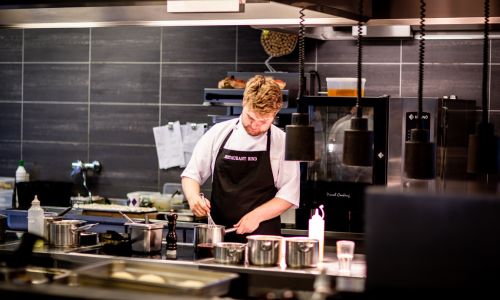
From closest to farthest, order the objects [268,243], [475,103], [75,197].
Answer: [268,243] < [475,103] < [75,197]

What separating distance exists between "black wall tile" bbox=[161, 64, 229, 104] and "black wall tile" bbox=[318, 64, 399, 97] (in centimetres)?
105

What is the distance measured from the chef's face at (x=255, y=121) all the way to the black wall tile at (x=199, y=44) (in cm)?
217

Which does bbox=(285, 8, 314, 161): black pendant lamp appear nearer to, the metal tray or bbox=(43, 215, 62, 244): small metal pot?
the metal tray

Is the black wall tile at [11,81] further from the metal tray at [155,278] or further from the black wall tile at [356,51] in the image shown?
the metal tray at [155,278]

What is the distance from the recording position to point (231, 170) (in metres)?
5.60

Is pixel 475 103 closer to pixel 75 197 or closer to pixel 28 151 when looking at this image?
pixel 75 197

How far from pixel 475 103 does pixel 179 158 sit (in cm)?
270

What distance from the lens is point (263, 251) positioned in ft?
14.1

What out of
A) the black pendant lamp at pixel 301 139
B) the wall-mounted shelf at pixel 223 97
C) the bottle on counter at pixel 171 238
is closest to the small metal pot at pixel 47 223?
the bottle on counter at pixel 171 238

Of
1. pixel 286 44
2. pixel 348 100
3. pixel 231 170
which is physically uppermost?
pixel 286 44

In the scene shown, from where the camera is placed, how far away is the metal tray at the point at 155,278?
323 cm

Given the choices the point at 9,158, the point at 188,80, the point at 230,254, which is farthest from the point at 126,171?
the point at 230,254

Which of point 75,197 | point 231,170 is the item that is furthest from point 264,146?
point 75,197

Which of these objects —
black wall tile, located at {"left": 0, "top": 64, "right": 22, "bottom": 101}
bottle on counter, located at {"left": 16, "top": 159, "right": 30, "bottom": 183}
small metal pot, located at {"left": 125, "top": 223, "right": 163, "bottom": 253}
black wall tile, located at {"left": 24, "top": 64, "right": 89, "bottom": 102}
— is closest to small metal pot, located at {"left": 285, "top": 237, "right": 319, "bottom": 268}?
small metal pot, located at {"left": 125, "top": 223, "right": 163, "bottom": 253}
